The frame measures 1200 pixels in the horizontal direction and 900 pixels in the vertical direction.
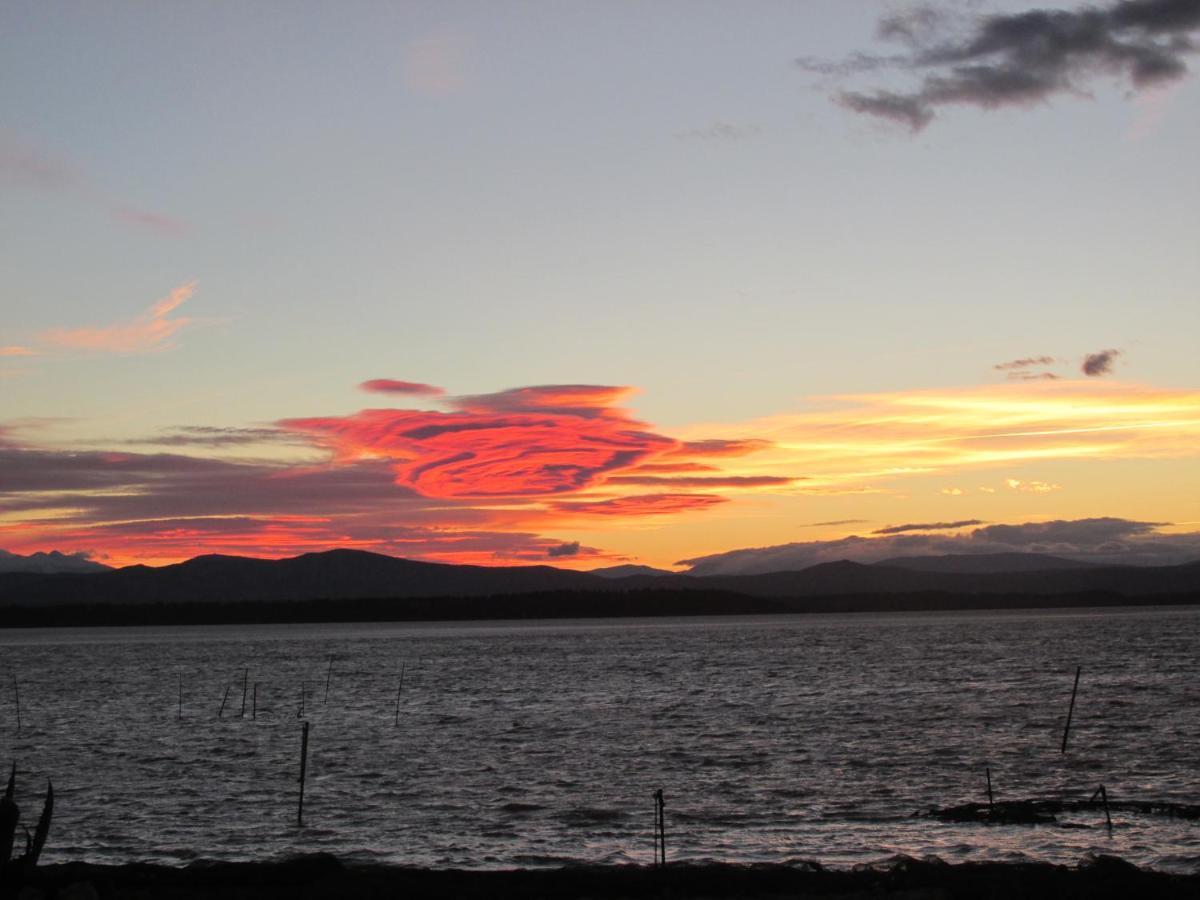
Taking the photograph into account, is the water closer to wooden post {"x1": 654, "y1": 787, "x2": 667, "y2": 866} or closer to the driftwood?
wooden post {"x1": 654, "y1": 787, "x2": 667, "y2": 866}

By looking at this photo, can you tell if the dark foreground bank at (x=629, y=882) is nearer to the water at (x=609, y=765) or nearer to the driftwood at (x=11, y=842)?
the driftwood at (x=11, y=842)

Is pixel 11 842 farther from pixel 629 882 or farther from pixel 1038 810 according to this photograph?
pixel 1038 810

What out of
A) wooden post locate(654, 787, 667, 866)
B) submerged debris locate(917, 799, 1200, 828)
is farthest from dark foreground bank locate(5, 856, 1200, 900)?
submerged debris locate(917, 799, 1200, 828)

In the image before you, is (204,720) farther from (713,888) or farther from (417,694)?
(713,888)

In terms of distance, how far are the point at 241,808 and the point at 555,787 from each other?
35.0 ft

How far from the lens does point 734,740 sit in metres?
59.9

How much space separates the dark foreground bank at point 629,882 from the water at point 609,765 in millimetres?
4025

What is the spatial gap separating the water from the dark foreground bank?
158 inches

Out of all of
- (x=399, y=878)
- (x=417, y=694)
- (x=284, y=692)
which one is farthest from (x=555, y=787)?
(x=284, y=692)

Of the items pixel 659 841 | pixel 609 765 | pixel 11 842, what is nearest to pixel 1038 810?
pixel 659 841

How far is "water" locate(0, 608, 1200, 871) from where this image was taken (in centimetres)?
3397

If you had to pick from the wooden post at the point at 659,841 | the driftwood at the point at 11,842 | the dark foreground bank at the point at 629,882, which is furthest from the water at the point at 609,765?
the driftwood at the point at 11,842

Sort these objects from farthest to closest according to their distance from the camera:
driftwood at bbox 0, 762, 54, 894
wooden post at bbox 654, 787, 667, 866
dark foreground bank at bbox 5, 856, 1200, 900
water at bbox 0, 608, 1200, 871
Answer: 1. water at bbox 0, 608, 1200, 871
2. wooden post at bbox 654, 787, 667, 866
3. dark foreground bank at bbox 5, 856, 1200, 900
4. driftwood at bbox 0, 762, 54, 894

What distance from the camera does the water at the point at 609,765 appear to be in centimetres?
3397
